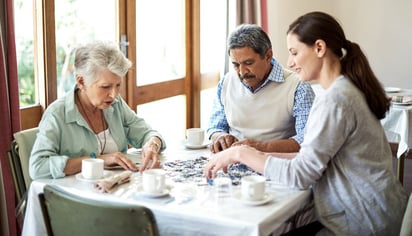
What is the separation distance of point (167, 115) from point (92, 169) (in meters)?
2.61

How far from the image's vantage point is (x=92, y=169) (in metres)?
2.03

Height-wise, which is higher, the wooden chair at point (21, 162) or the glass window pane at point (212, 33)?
the glass window pane at point (212, 33)

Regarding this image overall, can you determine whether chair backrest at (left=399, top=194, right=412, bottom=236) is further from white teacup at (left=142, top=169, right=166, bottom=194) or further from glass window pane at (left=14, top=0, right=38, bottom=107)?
glass window pane at (left=14, top=0, right=38, bottom=107)

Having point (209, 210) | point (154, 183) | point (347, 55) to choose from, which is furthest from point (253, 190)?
point (347, 55)

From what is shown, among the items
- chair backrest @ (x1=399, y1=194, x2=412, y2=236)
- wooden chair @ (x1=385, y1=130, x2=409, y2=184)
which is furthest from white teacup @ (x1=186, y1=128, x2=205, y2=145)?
wooden chair @ (x1=385, y1=130, x2=409, y2=184)

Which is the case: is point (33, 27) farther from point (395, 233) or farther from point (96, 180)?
point (395, 233)

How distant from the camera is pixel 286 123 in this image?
8.72 ft

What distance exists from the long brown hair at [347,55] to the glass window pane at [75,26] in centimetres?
136

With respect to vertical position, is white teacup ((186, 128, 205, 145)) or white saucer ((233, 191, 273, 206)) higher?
white teacup ((186, 128, 205, 145))

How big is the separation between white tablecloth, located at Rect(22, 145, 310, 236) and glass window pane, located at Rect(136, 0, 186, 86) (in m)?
2.30

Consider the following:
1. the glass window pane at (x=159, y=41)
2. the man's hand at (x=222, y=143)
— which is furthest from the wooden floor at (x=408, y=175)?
the man's hand at (x=222, y=143)

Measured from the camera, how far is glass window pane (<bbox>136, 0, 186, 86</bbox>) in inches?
166

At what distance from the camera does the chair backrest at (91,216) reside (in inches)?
64.9

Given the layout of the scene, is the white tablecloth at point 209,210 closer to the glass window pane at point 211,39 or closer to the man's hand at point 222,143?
the man's hand at point 222,143
